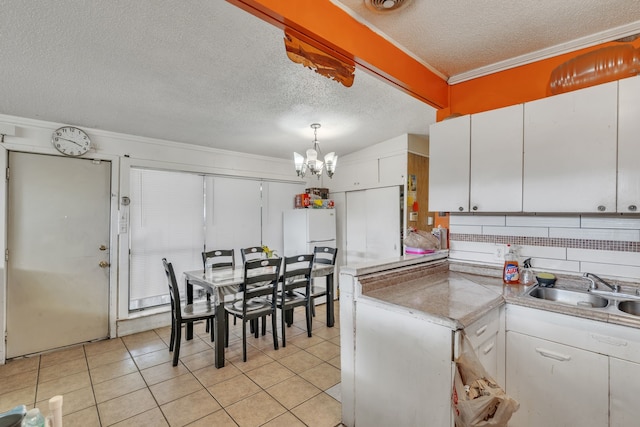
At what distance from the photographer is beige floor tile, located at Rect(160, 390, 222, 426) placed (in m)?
1.96

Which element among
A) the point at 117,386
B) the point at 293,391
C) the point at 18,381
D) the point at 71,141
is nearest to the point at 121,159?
the point at 71,141

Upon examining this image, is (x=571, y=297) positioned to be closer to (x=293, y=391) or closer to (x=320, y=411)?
(x=320, y=411)

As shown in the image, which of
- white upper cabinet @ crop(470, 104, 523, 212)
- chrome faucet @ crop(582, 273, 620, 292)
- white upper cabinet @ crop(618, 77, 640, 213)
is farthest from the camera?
white upper cabinet @ crop(470, 104, 523, 212)

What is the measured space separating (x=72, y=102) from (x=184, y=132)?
3.34ft

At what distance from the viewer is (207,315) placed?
2.78 metres

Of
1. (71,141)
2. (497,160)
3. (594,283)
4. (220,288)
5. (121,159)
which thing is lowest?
(220,288)

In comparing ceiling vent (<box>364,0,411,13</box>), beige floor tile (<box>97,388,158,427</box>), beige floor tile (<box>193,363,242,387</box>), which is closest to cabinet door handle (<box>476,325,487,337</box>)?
ceiling vent (<box>364,0,411,13</box>)

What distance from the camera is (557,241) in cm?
209

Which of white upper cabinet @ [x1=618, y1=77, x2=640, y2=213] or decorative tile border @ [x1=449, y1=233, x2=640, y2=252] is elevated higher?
white upper cabinet @ [x1=618, y1=77, x2=640, y2=213]

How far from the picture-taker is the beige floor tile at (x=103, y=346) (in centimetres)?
296

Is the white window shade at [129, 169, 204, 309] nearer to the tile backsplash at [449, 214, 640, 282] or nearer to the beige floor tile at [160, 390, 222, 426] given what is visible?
the beige floor tile at [160, 390, 222, 426]

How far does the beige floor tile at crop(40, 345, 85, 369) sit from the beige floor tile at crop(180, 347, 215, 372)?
3.55 feet

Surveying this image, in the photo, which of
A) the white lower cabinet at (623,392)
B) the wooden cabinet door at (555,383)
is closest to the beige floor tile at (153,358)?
the wooden cabinet door at (555,383)

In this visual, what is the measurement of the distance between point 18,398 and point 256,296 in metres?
1.88
